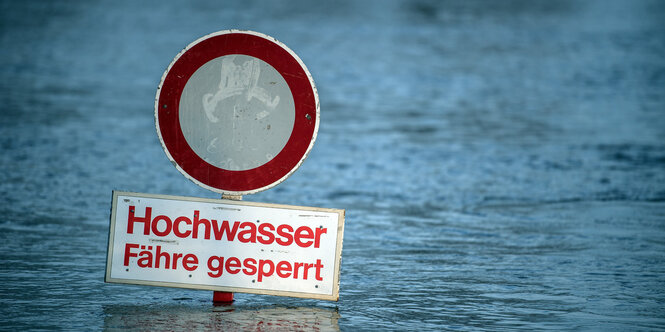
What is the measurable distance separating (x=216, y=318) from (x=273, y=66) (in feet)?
3.96

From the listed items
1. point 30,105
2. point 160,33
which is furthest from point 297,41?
point 30,105

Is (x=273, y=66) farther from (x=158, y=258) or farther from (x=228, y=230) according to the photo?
(x=158, y=258)

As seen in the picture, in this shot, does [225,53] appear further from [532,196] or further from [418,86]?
[418,86]

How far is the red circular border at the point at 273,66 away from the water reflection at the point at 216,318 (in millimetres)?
607

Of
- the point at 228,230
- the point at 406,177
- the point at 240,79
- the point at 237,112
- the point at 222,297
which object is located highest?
the point at 406,177

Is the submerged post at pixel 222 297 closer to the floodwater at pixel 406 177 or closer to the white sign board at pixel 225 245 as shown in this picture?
the floodwater at pixel 406 177

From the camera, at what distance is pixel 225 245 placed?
4.99 m

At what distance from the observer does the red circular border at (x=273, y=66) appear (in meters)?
4.98

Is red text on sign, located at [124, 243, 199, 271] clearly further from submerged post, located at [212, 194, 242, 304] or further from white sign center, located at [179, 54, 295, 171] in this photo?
white sign center, located at [179, 54, 295, 171]

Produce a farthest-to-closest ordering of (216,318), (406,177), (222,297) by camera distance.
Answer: (406,177) < (222,297) < (216,318)

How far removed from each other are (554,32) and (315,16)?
6.90 metres

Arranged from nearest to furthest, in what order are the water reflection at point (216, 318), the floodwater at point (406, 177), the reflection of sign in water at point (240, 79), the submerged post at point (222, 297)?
the water reflection at point (216, 318)
the reflection of sign in water at point (240, 79)
the submerged post at point (222, 297)
the floodwater at point (406, 177)

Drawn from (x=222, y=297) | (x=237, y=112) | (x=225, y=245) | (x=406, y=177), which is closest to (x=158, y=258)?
(x=225, y=245)

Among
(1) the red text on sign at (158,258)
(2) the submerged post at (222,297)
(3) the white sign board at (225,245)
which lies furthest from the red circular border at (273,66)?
(2) the submerged post at (222,297)
